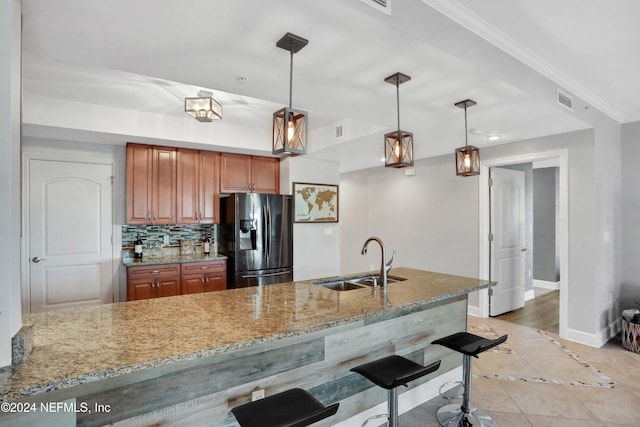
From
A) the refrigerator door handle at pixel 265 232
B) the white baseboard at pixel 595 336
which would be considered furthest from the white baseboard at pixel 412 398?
the refrigerator door handle at pixel 265 232

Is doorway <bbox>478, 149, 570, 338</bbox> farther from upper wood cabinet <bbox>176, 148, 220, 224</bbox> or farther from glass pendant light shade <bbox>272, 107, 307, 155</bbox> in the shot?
upper wood cabinet <bbox>176, 148, 220, 224</bbox>

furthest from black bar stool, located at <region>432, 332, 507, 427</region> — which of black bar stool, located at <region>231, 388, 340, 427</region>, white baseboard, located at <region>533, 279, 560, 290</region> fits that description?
white baseboard, located at <region>533, 279, 560, 290</region>

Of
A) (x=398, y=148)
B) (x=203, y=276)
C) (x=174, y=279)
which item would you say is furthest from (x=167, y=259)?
(x=398, y=148)

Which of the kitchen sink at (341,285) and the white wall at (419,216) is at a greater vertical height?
the white wall at (419,216)

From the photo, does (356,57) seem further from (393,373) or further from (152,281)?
(152,281)

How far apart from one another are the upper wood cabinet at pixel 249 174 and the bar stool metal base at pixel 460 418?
3.50m

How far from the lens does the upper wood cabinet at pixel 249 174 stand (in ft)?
14.8

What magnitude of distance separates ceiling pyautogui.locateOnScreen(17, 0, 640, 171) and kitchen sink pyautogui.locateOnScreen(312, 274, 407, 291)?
1.42 metres

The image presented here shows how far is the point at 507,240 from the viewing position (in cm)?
459

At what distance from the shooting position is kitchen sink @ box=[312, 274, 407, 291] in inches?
99.0

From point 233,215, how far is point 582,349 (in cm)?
411

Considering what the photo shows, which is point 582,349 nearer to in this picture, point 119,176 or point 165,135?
point 165,135

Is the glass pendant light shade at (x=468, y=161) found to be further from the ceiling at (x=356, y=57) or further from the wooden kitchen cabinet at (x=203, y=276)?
the wooden kitchen cabinet at (x=203, y=276)

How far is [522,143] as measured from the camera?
392cm
